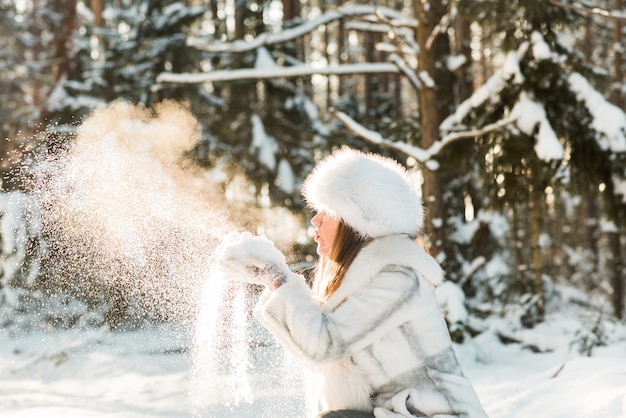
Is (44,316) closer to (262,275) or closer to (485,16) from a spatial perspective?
(485,16)

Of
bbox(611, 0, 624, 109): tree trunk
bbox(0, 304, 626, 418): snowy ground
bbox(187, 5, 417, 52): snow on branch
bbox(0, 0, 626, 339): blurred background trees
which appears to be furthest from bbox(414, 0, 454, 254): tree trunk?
bbox(611, 0, 624, 109): tree trunk

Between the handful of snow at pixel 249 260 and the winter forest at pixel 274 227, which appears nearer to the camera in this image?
the handful of snow at pixel 249 260

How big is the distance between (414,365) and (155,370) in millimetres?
5744

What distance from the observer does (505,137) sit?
26.1 ft

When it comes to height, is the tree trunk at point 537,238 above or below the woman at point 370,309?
below

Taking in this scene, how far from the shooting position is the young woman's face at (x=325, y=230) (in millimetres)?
3084

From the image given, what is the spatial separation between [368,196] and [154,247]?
6.41m

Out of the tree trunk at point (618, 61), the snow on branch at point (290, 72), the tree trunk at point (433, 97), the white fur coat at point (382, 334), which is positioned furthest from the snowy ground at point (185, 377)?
the tree trunk at point (618, 61)

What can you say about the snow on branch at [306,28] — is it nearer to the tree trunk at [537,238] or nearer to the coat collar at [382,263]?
the tree trunk at [537,238]

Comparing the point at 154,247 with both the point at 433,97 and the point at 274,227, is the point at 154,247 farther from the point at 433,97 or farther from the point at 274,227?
the point at 274,227

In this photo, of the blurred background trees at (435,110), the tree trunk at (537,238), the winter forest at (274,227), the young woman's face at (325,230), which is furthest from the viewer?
the tree trunk at (537,238)

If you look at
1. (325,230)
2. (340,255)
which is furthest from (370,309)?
(325,230)

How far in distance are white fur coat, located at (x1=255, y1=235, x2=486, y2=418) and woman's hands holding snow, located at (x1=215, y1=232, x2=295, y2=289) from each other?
0.07 meters

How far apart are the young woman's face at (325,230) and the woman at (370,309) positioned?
4 cm
